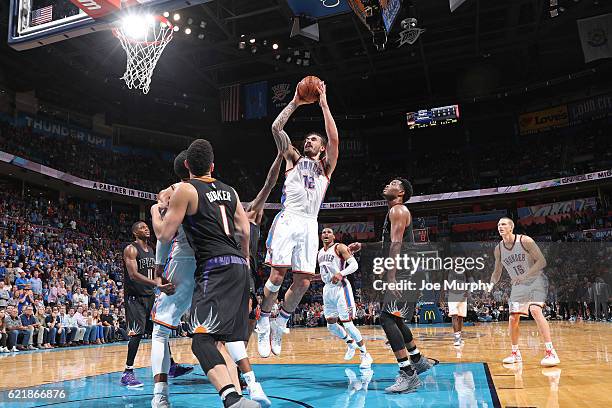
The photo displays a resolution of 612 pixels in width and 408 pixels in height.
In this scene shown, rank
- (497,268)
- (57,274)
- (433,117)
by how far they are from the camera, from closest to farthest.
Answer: (497,268), (57,274), (433,117)

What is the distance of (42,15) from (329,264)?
596cm

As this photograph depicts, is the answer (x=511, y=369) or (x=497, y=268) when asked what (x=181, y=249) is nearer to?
(x=511, y=369)

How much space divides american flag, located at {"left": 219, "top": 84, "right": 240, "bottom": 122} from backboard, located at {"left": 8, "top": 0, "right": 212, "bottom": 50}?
63.4ft

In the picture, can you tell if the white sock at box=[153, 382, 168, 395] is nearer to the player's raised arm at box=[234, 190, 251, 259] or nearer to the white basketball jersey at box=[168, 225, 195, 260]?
the white basketball jersey at box=[168, 225, 195, 260]

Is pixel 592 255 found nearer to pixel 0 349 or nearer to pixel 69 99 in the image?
pixel 0 349

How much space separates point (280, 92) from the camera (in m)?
26.2

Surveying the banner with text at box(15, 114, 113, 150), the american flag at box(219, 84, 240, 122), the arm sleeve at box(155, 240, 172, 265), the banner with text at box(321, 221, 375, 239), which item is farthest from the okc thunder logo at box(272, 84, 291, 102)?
the arm sleeve at box(155, 240, 172, 265)

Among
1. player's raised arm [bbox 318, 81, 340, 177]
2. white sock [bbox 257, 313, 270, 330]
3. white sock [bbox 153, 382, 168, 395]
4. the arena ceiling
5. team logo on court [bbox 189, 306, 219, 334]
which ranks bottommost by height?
white sock [bbox 153, 382, 168, 395]

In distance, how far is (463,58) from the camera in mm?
27406

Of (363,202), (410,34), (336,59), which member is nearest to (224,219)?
(410,34)

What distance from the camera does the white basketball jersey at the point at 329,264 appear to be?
8.40 meters

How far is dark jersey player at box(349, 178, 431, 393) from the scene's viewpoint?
4.89m

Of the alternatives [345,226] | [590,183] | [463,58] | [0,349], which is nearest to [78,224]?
[0,349]

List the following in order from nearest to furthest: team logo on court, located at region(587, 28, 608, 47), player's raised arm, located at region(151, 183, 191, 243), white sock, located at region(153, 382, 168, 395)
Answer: player's raised arm, located at region(151, 183, 191, 243) → white sock, located at region(153, 382, 168, 395) → team logo on court, located at region(587, 28, 608, 47)
